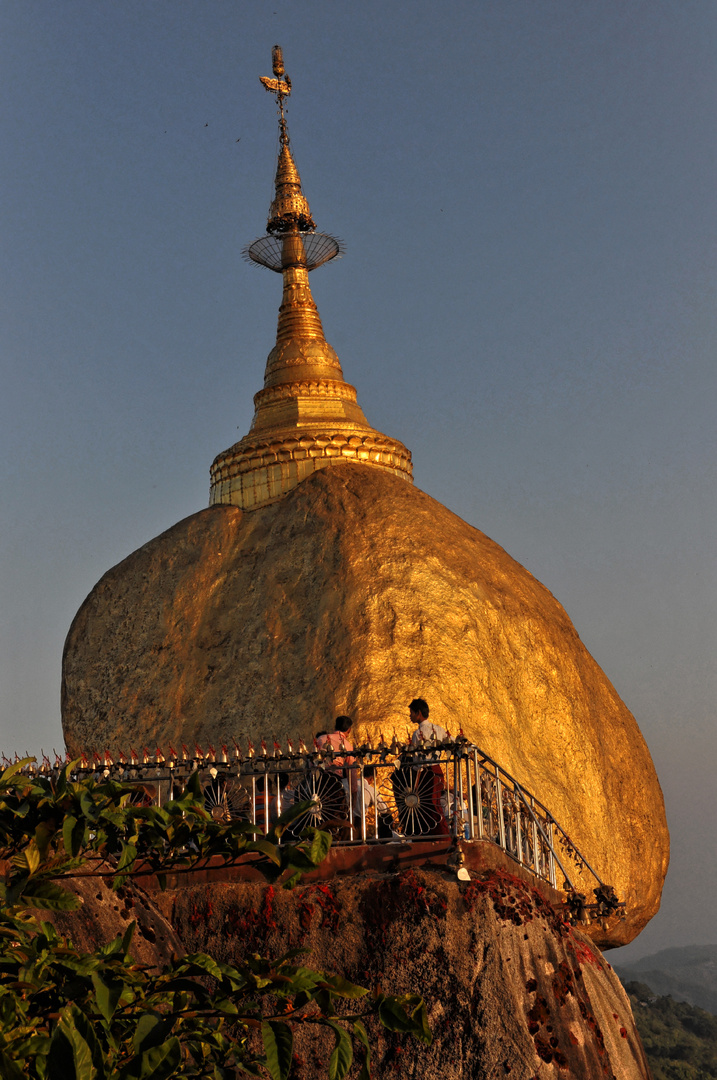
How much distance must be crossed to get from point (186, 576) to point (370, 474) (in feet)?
12.3

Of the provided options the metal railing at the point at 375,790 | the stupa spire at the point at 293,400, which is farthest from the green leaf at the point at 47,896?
the stupa spire at the point at 293,400

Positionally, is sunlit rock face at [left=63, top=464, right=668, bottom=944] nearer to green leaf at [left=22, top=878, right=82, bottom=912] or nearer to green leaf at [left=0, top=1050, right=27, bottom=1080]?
green leaf at [left=22, top=878, right=82, bottom=912]

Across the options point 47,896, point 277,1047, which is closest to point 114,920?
point 47,896

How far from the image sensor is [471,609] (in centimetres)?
1981

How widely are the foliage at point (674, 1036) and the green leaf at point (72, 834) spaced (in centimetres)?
2614

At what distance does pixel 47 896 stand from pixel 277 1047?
1.54 metres

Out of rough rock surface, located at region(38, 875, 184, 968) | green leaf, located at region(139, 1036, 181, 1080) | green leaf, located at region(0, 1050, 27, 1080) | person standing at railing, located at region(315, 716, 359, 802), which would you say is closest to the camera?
green leaf, located at region(0, 1050, 27, 1080)

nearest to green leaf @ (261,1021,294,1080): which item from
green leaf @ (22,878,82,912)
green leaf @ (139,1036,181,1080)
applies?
green leaf @ (139,1036,181,1080)

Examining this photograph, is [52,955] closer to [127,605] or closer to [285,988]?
[285,988]

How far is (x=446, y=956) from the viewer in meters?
11.3

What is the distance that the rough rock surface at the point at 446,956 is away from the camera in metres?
10.9

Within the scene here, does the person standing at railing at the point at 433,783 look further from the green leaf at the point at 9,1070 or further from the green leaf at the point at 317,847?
the green leaf at the point at 9,1070

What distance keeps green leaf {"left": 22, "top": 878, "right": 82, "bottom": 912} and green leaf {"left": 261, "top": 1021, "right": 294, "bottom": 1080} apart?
1.31 metres

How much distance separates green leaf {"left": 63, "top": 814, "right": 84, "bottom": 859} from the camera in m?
6.59
